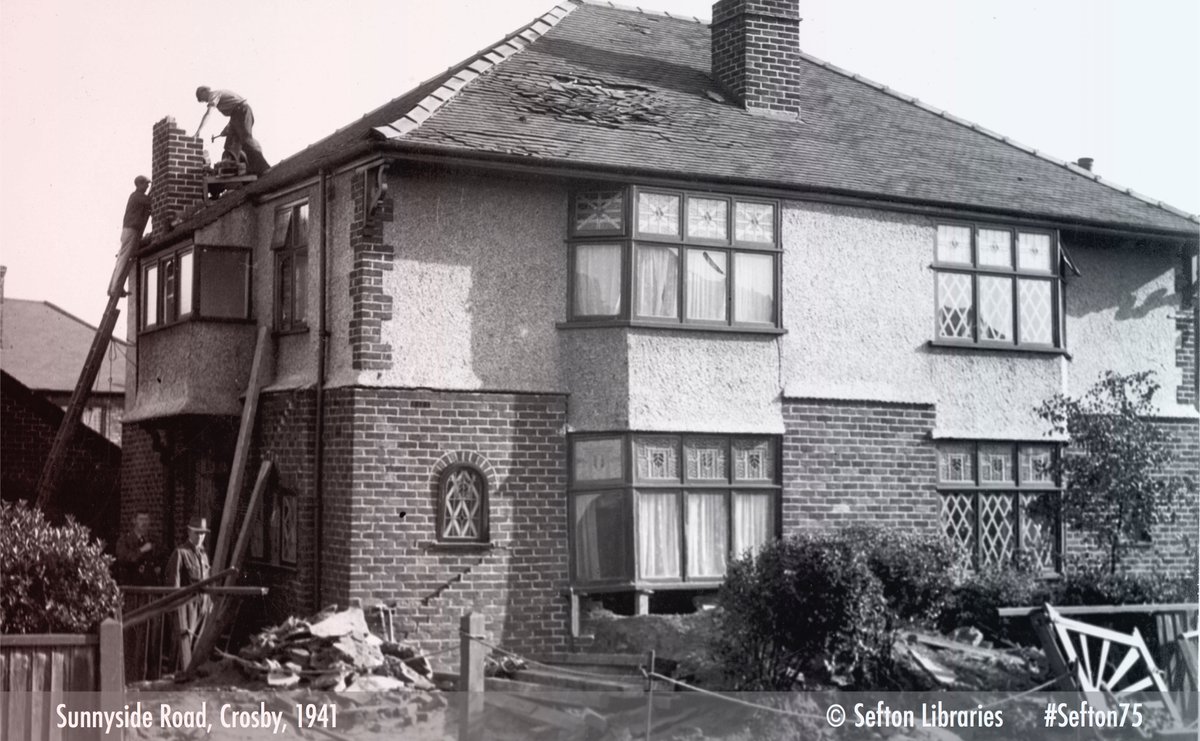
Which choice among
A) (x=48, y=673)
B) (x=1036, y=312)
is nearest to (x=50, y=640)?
(x=48, y=673)

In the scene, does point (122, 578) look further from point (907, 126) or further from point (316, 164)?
point (907, 126)

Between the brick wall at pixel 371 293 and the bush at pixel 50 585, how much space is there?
574cm

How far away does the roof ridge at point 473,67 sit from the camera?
16484 mm

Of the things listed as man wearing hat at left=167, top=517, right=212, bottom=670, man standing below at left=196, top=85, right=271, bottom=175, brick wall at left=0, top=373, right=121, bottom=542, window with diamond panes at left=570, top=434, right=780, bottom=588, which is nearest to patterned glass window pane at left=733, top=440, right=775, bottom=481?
window with diamond panes at left=570, top=434, right=780, bottom=588

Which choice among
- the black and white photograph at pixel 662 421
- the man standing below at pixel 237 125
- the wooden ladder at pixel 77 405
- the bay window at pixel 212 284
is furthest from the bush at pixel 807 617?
the wooden ladder at pixel 77 405

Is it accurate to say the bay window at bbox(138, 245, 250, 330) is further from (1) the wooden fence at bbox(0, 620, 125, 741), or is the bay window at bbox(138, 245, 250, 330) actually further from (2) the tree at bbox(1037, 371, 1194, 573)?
(2) the tree at bbox(1037, 371, 1194, 573)

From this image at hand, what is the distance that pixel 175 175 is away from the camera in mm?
23047

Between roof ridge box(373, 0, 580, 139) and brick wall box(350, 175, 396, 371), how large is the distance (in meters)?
0.87

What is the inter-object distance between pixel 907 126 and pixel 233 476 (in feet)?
34.7

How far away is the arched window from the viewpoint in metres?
16.6

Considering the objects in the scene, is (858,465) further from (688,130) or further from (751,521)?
(688,130)

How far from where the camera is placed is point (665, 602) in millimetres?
17375

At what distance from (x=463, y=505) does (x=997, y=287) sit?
7.85 meters

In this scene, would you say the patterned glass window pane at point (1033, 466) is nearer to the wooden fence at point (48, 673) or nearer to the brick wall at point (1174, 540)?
the brick wall at point (1174, 540)
